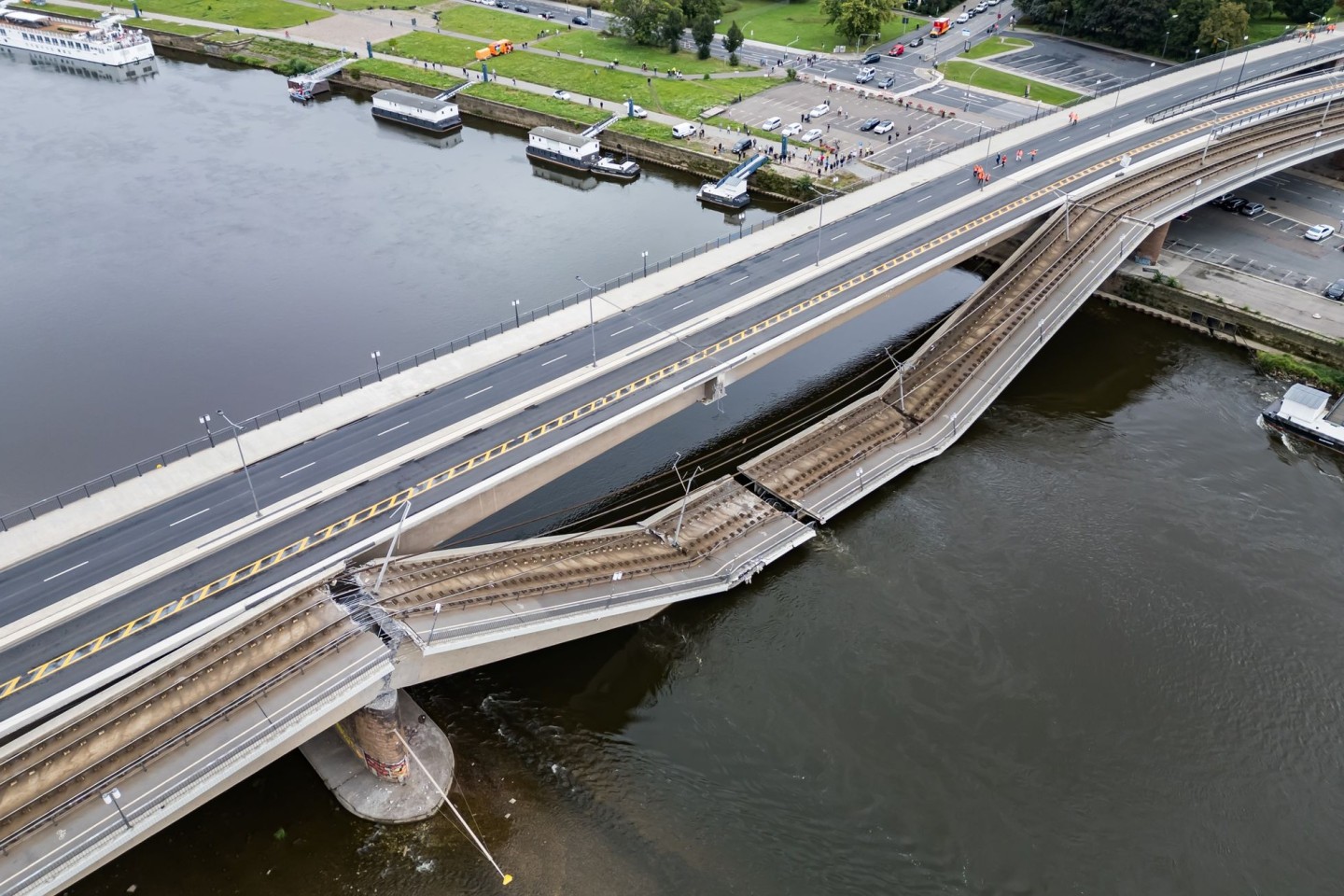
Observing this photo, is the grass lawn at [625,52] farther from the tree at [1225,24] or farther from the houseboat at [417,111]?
the tree at [1225,24]

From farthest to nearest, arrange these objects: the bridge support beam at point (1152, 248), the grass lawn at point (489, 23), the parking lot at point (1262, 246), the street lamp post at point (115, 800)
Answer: the grass lawn at point (489, 23), the bridge support beam at point (1152, 248), the parking lot at point (1262, 246), the street lamp post at point (115, 800)

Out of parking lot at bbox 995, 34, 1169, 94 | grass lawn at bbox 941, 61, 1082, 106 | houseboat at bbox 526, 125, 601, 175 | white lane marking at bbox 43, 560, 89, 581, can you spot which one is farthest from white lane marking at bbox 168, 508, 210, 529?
parking lot at bbox 995, 34, 1169, 94

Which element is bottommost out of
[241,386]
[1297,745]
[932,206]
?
[1297,745]

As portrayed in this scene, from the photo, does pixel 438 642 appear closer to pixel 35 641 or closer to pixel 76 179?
pixel 35 641

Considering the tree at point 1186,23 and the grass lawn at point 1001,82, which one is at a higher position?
the tree at point 1186,23

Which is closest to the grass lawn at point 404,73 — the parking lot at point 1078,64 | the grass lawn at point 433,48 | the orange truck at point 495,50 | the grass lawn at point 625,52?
the grass lawn at point 433,48

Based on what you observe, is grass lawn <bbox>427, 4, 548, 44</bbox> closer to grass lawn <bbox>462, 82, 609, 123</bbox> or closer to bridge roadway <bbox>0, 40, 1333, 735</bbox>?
grass lawn <bbox>462, 82, 609, 123</bbox>

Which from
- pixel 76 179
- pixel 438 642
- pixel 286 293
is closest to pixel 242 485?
pixel 438 642
